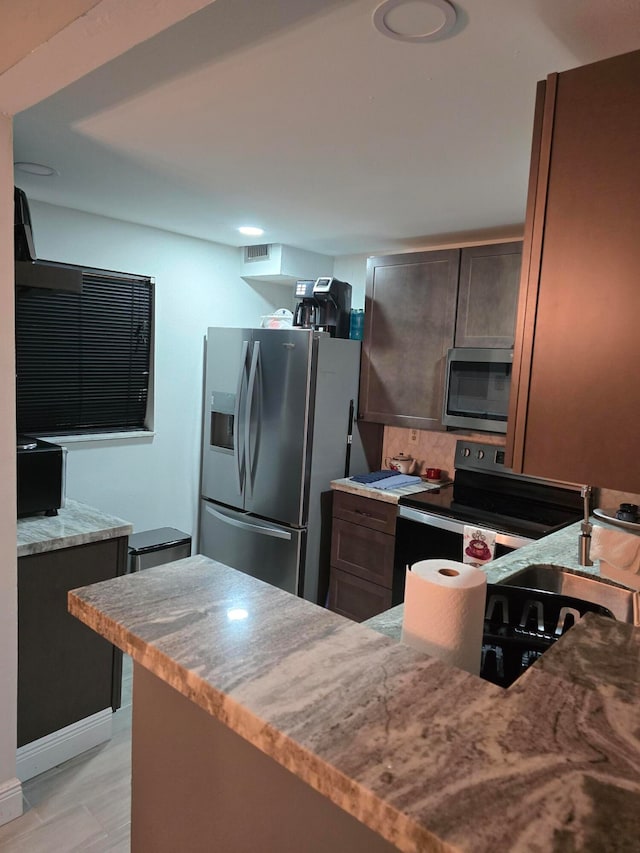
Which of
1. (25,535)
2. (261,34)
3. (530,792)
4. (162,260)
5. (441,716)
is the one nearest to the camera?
(530,792)

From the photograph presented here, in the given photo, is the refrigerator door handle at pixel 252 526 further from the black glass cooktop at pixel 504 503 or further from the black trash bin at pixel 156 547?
the black glass cooktop at pixel 504 503

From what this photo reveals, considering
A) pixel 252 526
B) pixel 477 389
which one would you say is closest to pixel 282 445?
pixel 252 526

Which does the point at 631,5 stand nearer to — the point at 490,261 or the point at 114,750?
the point at 490,261

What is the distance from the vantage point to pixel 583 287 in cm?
95

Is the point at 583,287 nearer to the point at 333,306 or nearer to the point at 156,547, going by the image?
the point at 333,306

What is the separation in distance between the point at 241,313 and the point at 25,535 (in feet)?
7.76

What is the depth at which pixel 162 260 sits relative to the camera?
11.7 feet

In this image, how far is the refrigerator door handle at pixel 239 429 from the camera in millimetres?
3477

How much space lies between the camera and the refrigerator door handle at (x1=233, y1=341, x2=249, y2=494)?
3.48 metres

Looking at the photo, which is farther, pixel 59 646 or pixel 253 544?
pixel 253 544

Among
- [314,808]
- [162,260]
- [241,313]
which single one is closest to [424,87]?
[314,808]

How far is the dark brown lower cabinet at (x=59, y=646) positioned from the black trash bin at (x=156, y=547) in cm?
90

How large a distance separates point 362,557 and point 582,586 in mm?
1574

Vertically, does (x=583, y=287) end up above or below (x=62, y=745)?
above
